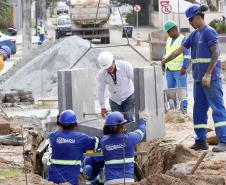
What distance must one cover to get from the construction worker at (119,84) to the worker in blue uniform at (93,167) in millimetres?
2033

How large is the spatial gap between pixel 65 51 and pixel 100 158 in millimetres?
16345

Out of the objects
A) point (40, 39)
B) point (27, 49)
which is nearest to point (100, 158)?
point (27, 49)

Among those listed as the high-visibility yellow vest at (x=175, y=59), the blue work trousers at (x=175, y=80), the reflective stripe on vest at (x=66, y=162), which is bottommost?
the reflective stripe on vest at (x=66, y=162)

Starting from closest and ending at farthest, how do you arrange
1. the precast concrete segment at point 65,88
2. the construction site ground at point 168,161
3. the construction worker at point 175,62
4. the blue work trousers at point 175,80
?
the construction site ground at point 168,161 < the precast concrete segment at point 65,88 < the construction worker at point 175,62 < the blue work trousers at point 175,80

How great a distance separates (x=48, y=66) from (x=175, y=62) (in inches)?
418

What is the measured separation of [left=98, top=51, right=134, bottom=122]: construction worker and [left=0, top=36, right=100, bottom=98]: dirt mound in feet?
32.9

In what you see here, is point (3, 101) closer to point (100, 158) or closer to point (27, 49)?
point (100, 158)

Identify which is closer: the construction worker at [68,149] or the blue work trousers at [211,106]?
the construction worker at [68,149]

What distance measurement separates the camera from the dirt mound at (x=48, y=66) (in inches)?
931

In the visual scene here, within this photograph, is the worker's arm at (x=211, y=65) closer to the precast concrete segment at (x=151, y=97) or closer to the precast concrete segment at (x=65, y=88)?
the precast concrete segment at (x=151, y=97)

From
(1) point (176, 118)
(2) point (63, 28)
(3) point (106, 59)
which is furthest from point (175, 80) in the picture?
(2) point (63, 28)

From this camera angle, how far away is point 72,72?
12891mm

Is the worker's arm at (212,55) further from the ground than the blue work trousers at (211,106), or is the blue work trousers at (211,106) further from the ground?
the worker's arm at (212,55)

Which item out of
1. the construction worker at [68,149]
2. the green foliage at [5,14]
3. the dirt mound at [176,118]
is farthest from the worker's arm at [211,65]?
the green foliage at [5,14]
